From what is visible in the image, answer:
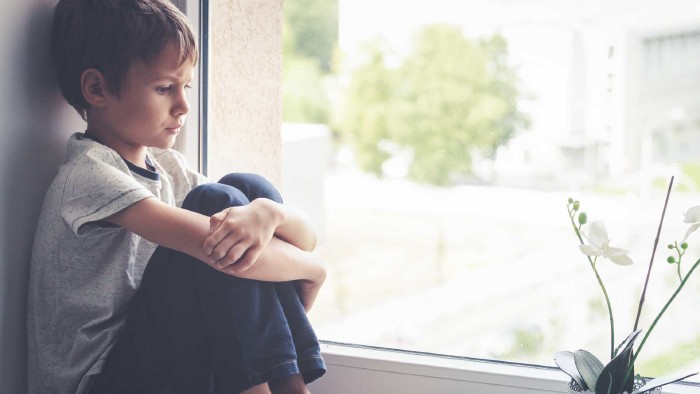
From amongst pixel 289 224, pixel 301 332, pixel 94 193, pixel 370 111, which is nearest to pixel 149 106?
pixel 94 193

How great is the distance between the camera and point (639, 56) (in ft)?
4.22

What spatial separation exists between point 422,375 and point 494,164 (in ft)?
1.60

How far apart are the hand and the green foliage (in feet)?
2.20

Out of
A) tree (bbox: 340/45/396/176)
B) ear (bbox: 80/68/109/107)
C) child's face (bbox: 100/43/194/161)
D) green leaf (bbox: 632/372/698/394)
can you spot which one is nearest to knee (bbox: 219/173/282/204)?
child's face (bbox: 100/43/194/161)

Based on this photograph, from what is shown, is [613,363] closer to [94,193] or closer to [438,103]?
[94,193]

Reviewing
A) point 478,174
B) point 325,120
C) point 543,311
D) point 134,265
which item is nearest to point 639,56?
point 478,174

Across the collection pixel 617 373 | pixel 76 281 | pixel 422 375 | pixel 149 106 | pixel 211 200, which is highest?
pixel 149 106

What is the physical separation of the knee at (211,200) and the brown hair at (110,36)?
19 cm

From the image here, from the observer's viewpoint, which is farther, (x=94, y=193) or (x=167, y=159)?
(x=167, y=159)

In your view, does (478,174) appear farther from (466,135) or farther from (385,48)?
(385,48)

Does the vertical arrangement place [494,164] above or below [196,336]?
above

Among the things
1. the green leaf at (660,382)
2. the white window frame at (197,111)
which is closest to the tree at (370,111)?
the white window frame at (197,111)

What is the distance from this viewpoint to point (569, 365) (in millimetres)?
1037

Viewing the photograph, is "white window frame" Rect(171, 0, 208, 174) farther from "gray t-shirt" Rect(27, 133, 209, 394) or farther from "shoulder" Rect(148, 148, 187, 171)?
"gray t-shirt" Rect(27, 133, 209, 394)
